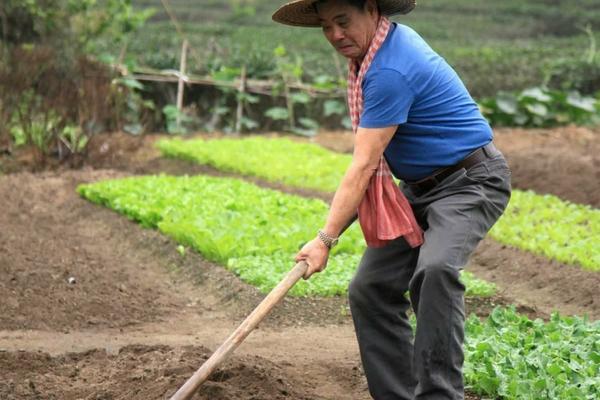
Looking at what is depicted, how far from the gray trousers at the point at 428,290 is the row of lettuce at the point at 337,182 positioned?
3.68m

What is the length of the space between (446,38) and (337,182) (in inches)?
626

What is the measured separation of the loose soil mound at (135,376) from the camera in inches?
221

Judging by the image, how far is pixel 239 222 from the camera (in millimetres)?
9672

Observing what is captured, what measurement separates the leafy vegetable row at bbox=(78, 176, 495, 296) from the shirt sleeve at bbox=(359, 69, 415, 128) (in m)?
3.32

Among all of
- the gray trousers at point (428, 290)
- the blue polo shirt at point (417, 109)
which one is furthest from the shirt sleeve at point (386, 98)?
the gray trousers at point (428, 290)

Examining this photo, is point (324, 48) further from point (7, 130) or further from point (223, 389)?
point (223, 389)

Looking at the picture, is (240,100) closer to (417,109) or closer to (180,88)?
(180,88)

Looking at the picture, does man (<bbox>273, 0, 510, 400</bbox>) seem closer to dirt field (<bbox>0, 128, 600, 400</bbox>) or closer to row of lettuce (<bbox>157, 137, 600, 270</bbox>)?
dirt field (<bbox>0, 128, 600, 400</bbox>)

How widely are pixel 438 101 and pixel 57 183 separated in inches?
335

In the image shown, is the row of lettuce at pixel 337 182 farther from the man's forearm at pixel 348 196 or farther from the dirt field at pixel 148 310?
the man's forearm at pixel 348 196

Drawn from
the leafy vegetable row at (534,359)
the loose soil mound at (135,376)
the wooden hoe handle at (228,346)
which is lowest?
the loose soil mound at (135,376)

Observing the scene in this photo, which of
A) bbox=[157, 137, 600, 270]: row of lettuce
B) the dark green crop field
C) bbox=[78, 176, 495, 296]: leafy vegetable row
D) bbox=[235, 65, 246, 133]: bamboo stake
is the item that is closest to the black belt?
bbox=[78, 176, 495, 296]: leafy vegetable row

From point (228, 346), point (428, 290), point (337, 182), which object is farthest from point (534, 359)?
point (337, 182)

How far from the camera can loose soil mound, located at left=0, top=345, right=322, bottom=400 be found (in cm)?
560
